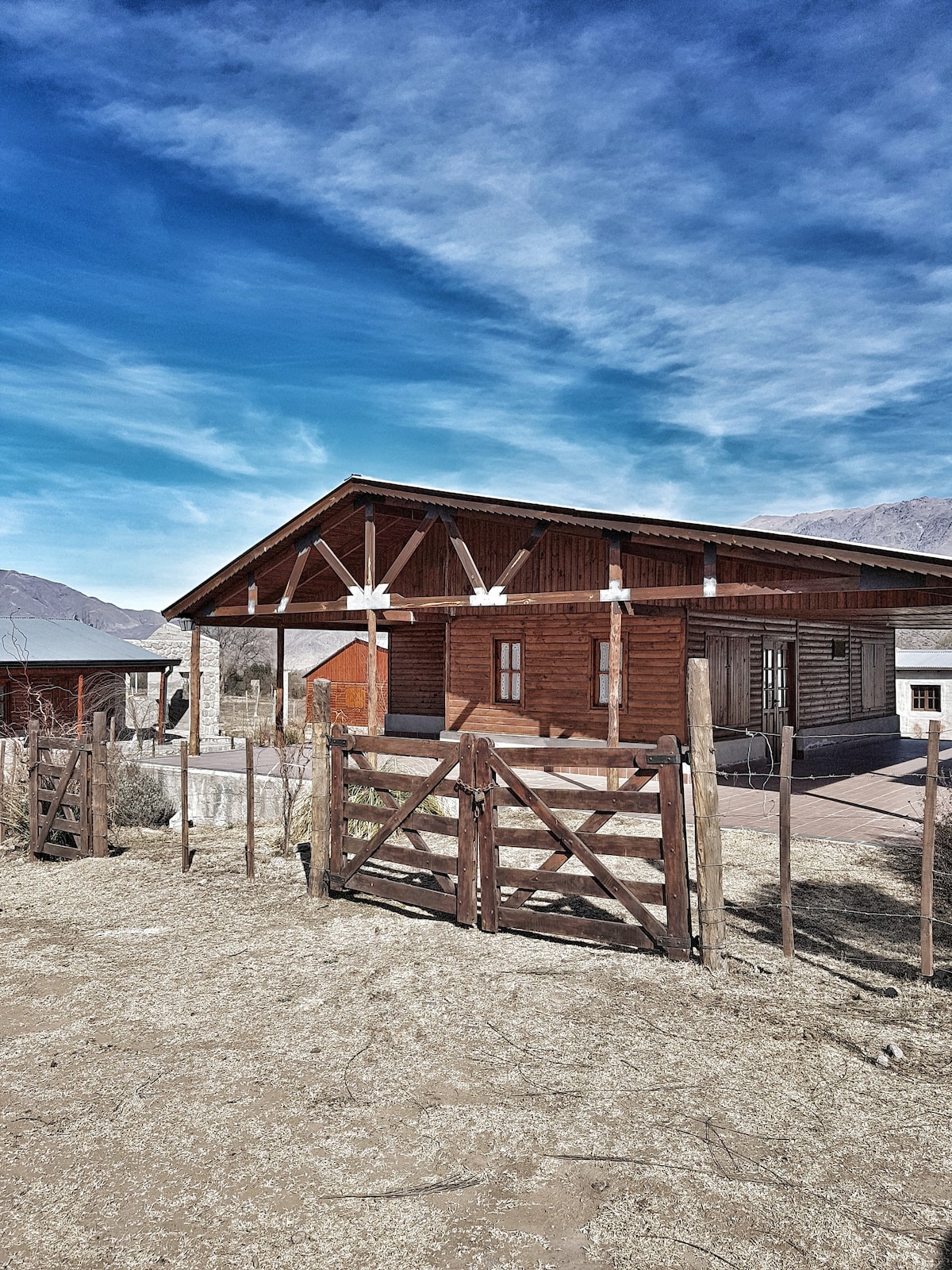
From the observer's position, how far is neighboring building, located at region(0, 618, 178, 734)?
22.3 m

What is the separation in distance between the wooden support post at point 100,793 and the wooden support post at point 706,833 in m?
7.11

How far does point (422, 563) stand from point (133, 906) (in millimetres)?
10846

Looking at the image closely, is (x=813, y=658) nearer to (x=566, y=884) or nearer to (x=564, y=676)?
(x=564, y=676)

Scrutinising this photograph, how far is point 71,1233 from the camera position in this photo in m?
3.46

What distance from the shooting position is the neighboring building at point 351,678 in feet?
97.0

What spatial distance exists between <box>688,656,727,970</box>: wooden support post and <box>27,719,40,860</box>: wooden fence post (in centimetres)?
853

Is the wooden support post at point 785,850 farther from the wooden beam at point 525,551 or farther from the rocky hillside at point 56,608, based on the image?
the rocky hillside at point 56,608

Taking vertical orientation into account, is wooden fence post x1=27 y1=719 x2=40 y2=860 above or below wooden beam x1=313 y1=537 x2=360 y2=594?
below

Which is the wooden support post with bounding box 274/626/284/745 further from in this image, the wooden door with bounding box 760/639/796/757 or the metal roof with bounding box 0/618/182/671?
the wooden door with bounding box 760/639/796/757

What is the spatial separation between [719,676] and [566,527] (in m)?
4.76

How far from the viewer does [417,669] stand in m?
22.5

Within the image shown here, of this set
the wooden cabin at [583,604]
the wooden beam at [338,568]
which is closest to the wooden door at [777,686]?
the wooden cabin at [583,604]

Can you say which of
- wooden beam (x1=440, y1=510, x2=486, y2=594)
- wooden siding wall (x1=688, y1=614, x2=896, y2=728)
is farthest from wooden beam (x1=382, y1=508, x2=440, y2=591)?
wooden siding wall (x1=688, y1=614, x2=896, y2=728)

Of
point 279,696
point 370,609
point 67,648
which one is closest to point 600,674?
point 370,609
